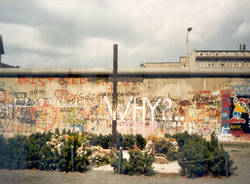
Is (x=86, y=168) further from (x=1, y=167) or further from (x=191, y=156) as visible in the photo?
(x=191, y=156)

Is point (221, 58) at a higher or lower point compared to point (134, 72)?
higher

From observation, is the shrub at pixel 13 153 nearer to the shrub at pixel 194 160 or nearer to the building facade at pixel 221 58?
the shrub at pixel 194 160

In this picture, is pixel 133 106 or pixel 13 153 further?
pixel 133 106

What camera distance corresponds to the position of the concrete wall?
1447 cm

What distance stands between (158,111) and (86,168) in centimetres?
698

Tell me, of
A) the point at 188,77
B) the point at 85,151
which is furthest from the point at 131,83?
the point at 85,151

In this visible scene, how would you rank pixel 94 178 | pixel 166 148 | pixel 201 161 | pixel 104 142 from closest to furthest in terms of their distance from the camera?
pixel 94 178
pixel 201 161
pixel 166 148
pixel 104 142

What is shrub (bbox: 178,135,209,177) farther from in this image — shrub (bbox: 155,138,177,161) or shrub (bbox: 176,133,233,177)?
shrub (bbox: 155,138,177,161)

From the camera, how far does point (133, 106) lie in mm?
14961

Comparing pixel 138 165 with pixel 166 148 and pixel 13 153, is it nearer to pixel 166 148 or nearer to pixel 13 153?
pixel 166 148

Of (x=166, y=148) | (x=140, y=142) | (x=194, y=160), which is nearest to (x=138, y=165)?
(x=194, y=160)

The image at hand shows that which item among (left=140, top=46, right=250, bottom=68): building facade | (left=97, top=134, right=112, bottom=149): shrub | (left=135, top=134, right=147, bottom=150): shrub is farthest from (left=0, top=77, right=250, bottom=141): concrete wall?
(left=140, top=46, right=250, bottom=68): building facade

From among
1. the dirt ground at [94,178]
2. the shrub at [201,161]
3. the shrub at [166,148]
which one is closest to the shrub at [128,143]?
the shrub at [166,148]

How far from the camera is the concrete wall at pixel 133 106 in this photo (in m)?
14.5
